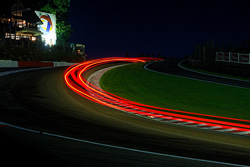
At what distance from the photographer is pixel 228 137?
26.5ft

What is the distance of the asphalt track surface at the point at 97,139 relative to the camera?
19.0 feet

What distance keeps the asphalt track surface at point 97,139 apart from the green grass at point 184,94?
4027 mm

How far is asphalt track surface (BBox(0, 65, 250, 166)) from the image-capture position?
580 cm

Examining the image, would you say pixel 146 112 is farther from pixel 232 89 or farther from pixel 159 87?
pixel 232 89

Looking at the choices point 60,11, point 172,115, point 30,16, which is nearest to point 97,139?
point 172,115

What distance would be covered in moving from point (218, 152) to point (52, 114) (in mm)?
5772

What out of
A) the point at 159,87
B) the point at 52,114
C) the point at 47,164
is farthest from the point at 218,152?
the point at 159,87

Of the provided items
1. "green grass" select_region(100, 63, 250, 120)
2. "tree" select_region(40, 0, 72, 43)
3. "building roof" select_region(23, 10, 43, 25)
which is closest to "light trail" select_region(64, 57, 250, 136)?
"green grass" select_region(100, 63, 250, 120)

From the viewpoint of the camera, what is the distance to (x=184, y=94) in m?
16.5

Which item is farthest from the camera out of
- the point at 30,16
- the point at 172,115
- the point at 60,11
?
the point at 60,11

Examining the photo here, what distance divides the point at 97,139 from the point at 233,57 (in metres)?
28.5

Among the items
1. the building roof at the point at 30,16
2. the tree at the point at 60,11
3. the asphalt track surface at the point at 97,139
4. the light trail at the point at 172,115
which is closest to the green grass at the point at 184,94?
the light trail at the point at 172,115

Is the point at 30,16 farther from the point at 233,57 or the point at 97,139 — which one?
the point at 97,139

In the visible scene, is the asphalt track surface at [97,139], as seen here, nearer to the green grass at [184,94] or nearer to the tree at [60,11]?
the green grass at [184,94]
